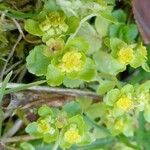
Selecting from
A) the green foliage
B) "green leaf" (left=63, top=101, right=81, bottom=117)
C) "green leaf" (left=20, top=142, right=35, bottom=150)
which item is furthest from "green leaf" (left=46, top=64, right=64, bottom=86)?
"green leaf" (left=20, top=142, right=35, bottom=150)

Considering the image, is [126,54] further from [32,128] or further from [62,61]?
[32,128]

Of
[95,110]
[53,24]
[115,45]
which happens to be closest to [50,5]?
[53,24]

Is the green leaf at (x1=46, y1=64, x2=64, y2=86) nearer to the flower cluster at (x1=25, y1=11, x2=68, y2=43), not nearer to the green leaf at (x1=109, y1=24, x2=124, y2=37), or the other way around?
the flower cluster at (x1=25, y1=11, x2=68, y2=43)

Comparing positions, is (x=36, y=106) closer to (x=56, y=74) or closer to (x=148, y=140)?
(x=56, y=74)

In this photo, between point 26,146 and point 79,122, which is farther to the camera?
point 26,146

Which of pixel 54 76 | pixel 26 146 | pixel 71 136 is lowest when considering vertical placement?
pixel 26 146

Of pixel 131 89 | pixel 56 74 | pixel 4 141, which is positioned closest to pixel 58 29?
pixel 56 74

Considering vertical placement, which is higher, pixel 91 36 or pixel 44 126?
pixel 91 36

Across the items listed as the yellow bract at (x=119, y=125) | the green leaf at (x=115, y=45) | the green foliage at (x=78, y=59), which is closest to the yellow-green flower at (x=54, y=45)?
the green foliage at (x=78, y=59)
